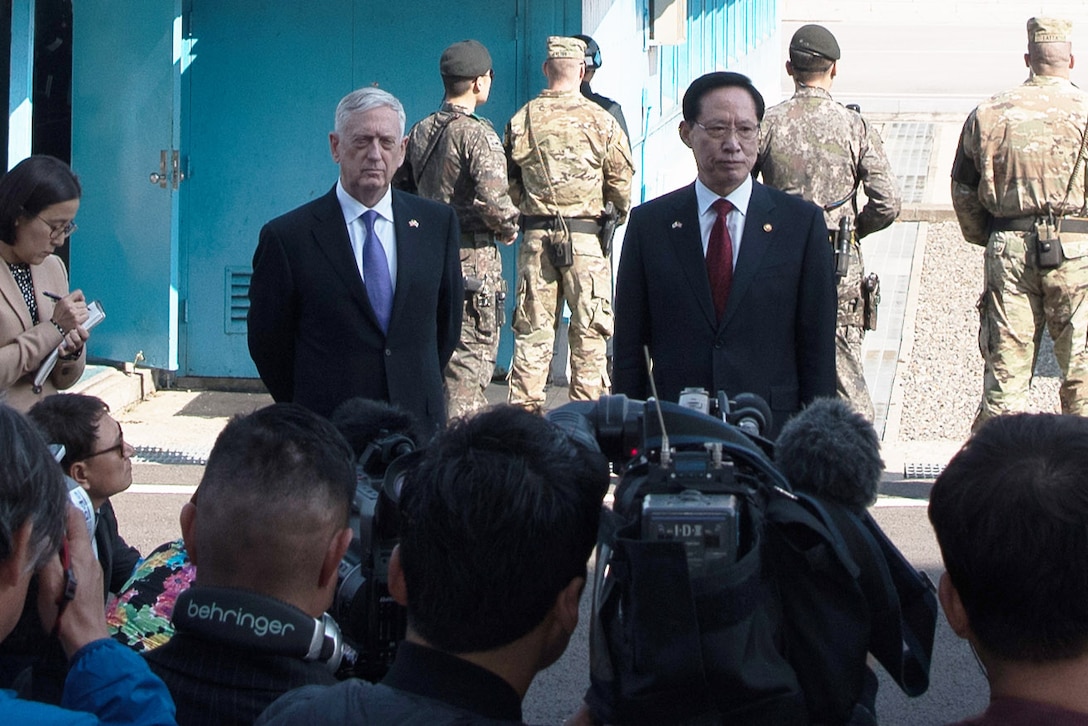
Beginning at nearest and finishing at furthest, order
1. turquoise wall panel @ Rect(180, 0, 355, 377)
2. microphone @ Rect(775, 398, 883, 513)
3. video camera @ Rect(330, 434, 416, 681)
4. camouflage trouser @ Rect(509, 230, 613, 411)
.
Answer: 1. microphone @ Rect(775, 398, 883, 513)
2. video camera @ Rect(330, 434, 416, 681)
3. camouflage trouser @ Rect(509, 230, 613, 411)
4. turquoise wall panel @ Rect(180, 0, 355, 377)

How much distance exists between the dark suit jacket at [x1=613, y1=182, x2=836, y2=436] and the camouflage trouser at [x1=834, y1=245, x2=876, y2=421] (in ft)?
9.61

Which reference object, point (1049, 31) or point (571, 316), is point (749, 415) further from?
point (571, 316)

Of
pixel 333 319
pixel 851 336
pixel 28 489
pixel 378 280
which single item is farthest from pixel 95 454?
pixel 851 336

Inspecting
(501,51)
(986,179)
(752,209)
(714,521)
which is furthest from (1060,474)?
(501,51)

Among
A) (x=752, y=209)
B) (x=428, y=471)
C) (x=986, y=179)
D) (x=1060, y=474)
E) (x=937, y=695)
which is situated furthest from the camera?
(x=986, y=179)

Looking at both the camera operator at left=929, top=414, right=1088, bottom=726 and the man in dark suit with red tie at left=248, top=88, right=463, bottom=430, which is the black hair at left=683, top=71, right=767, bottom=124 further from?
the camera operator at left=929, top=414, right=1088, bottom=726

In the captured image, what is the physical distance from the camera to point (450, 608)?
1.77 metres

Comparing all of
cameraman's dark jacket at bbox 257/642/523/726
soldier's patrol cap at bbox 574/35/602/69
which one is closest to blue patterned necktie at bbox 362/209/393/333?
cameraman's dark jacket at bbox 257/642/523/726

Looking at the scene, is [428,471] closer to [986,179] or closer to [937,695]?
[937,695]

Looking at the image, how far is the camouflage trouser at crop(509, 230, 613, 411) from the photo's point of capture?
26.2 feet

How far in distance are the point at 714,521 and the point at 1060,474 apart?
1.30 ft

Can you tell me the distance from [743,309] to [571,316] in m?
3.80

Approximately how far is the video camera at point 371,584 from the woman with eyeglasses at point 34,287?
256 centimetres

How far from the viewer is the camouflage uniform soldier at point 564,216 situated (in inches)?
311
